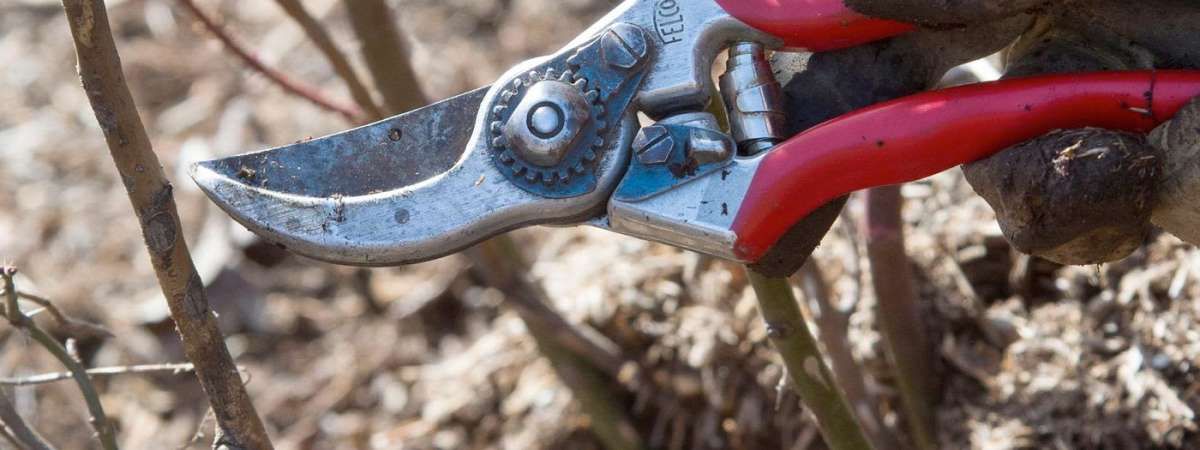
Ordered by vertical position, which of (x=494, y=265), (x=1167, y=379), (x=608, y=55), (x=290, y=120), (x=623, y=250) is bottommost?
(x=1167, y=379)

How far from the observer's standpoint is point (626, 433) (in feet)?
8.23

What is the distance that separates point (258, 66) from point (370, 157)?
29.5 inches

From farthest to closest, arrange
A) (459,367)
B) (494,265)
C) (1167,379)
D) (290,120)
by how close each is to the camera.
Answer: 1. (290,120)
2. (459,367)
3. (494,265)
4. (1167,379)

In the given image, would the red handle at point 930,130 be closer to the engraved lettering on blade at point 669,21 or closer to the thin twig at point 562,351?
the engraved lettering on blade at point 669,21

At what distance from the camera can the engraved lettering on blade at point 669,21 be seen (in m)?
1.62

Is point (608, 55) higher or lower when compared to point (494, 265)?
higher

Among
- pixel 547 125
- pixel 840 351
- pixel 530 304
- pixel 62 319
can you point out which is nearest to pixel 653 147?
pixel 547 125

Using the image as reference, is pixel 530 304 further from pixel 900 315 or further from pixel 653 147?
pixel 653 147

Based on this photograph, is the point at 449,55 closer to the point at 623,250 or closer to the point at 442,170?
the point at 623,250

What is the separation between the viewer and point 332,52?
2.29 meters

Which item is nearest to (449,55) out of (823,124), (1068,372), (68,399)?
(68,399)

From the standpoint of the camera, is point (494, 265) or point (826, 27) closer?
point (826, 27)

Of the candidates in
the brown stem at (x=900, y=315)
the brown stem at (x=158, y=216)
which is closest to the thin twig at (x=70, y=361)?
the brown stem at (x=158, y=216)

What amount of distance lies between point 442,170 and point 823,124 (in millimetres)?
457
